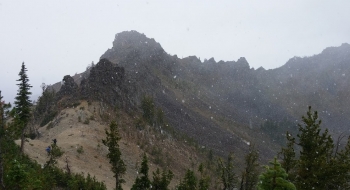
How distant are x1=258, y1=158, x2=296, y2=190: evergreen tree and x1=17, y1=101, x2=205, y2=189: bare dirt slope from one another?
29737mm

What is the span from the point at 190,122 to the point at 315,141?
87.3m

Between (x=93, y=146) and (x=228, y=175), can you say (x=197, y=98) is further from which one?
(x=228, y=175)

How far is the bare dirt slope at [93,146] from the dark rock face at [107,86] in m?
4.39

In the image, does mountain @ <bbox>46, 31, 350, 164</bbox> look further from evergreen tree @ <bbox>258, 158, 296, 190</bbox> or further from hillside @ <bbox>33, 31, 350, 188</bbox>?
evergreen tree @ <bbox>258, 158, 296, 190</bbox>

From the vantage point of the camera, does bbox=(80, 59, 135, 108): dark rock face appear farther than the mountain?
No

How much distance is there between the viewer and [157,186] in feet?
103

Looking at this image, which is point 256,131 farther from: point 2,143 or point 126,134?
point 2,143

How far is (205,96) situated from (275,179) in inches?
5587

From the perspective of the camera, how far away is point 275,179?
37.5ft

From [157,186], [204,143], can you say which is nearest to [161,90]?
[204,143]

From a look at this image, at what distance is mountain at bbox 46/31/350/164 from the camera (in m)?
73.6

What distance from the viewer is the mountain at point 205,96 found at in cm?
7362

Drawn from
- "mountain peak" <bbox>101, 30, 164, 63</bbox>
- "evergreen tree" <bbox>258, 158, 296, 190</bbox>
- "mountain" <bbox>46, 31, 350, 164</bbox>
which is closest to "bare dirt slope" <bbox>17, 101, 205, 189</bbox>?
"mountain" <bbox>46, 31, 350, 164</bbox>

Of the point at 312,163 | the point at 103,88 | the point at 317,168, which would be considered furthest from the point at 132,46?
the point at 317,168
